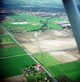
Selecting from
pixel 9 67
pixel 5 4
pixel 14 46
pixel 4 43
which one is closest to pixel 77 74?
pixel 9 67

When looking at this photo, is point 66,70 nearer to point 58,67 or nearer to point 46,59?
point 58,67

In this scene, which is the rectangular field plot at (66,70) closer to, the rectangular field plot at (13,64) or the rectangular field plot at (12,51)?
the rectangular field plot at (13,64)

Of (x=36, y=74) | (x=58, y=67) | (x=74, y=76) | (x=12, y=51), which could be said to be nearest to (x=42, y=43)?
(x=12, y=51)

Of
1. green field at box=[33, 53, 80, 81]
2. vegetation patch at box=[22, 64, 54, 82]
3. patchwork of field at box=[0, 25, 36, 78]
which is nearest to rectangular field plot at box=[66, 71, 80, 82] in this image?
green field at box=[33, 53, 80, 81]

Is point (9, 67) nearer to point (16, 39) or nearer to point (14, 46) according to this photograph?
point (14, 46)

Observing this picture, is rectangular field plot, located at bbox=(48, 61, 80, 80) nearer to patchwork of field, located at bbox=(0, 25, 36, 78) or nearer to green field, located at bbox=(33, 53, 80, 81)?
green field, located at bbox=(33, 53, 80, 81)

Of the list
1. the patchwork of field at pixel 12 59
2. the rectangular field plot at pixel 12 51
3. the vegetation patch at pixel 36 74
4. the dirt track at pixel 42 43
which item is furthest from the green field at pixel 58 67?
the dirt track at pixel 42 43

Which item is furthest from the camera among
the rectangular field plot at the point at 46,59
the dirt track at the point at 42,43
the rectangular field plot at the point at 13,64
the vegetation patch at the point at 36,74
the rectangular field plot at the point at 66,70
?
the dirt track at the point at 42,43
